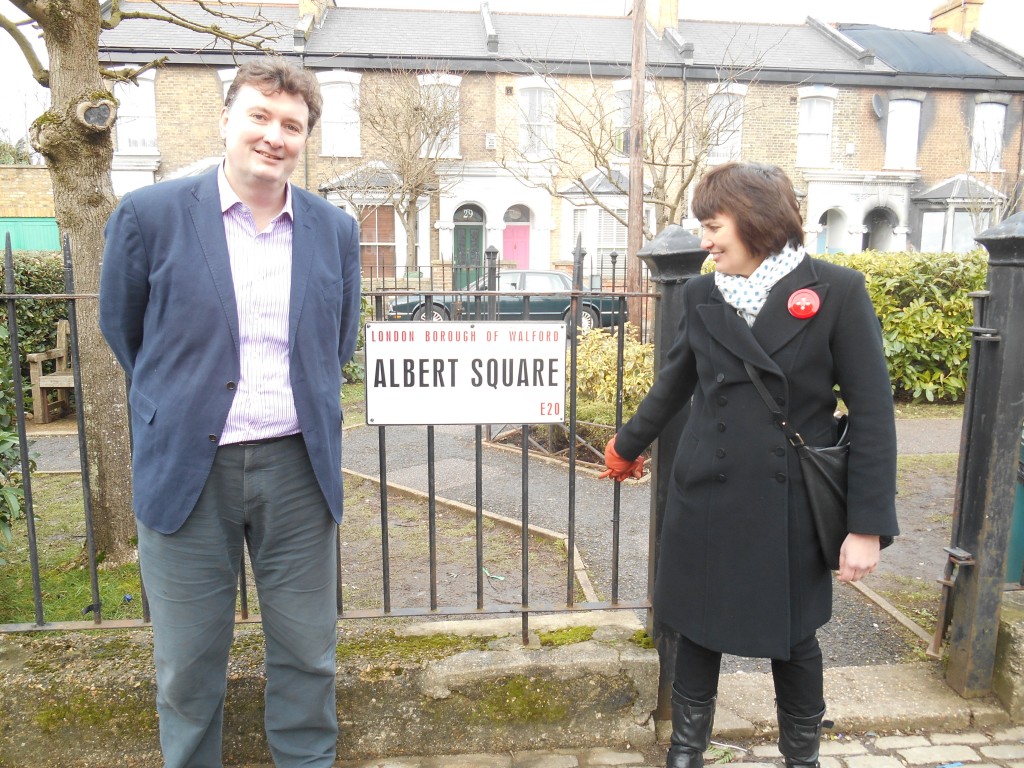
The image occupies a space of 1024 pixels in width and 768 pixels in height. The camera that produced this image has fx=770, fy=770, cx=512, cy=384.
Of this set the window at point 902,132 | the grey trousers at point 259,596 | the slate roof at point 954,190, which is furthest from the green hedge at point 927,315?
the window at point 902,132

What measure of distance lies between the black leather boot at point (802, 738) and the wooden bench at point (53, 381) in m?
7.88

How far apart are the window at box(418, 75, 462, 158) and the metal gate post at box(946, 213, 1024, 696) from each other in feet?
71.3

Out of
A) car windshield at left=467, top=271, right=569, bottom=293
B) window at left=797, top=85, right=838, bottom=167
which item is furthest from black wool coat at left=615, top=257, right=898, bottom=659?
window at left=797, top=85, right=838, bottom=167

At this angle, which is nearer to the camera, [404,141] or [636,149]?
[636,149]

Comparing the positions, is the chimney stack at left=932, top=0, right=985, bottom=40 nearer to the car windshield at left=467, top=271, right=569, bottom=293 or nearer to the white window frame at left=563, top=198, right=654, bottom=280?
the white window frame at left=563, top=198, right=654, bottom=280

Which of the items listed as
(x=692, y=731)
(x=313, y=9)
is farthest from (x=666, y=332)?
(x=313, y=9)

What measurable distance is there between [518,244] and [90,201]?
22434 mm

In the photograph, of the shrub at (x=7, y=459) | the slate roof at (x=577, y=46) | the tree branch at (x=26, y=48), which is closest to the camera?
the shrub at (x=7, y=459)

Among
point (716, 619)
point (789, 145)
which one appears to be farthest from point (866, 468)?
point (789, 145)

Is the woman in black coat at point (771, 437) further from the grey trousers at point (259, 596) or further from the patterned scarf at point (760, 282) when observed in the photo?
the grey trousers at point (259, 596)

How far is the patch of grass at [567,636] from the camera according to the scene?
9.12 ft

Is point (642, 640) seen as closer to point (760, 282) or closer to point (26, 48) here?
point (760, 282)

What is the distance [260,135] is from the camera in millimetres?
1906

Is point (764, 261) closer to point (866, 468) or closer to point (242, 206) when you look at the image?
point (866, 468)
